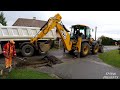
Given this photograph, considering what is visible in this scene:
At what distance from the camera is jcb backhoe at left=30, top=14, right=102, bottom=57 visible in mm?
16688

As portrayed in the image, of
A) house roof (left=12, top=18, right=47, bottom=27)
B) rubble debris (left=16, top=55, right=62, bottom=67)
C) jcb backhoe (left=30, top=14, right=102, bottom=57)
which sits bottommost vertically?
rubble debris (left=16, top=55, right=62, bottom=67)

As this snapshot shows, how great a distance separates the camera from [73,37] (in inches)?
750

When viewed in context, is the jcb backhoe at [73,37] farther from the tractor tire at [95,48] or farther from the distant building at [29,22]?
the distant building at [29,22]

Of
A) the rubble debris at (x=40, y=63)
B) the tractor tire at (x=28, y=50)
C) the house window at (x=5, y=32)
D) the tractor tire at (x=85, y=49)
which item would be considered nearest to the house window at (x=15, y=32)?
the house window at (x=5, y=32)

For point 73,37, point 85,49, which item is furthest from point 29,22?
point 85,49

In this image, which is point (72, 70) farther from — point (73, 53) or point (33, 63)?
point (73, 53)

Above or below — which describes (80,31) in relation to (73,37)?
above

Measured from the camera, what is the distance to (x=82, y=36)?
754 inches

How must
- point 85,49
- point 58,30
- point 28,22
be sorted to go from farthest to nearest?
point 28,22
point 85,49
point 58,30

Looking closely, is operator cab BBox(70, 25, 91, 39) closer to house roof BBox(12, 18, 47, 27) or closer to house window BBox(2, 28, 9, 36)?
house window BBox(2, 28, 9, 36)

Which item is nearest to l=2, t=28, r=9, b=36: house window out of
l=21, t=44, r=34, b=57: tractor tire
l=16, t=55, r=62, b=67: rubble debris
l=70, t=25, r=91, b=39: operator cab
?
l=21, t=44, r=34, b=57: tractor tire

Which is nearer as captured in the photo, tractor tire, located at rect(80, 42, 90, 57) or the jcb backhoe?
the jcb backhoe

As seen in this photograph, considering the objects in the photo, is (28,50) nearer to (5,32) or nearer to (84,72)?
(5,32)
